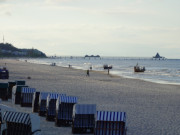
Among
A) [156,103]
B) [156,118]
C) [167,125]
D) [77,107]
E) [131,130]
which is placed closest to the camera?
[77,107]

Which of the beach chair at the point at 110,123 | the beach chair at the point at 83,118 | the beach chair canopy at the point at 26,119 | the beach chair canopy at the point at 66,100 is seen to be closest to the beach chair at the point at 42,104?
the beach chair canopy at the point at 66,100

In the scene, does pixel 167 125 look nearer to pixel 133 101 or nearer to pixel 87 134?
pixel 87 134

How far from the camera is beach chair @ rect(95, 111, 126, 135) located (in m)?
10.7

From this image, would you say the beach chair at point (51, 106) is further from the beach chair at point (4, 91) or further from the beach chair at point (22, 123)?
the beach chair at point (4, 91)

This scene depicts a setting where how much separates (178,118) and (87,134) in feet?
18.2

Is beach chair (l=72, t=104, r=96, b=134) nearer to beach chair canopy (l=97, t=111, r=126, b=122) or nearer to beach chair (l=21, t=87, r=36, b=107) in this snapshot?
beach chair canopy (l=97, t=111, r=126, b=122)

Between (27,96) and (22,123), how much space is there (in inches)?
298

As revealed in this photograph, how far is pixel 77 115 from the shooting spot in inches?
453

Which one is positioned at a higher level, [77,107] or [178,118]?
[77,107]

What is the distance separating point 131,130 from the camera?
12.8 metres

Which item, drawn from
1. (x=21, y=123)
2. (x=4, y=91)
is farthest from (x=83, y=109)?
(x=4, y=91)

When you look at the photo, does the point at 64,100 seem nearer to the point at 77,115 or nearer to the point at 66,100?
the point at 66,100

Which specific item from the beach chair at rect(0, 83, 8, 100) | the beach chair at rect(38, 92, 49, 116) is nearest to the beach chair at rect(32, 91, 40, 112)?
the beach chair at rect(38, 92, 49, 116)

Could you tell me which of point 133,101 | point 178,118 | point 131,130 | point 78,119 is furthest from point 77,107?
point 133,101
